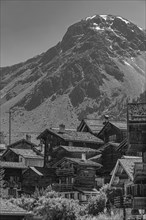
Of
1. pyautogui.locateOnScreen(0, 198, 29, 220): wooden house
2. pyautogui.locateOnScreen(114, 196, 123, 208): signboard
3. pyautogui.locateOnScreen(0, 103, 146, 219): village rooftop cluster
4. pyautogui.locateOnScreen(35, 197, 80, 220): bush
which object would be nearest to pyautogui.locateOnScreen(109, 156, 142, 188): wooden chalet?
pyautogui.locateOnScreen(0, 103, 146, 219): village rooftop cluster

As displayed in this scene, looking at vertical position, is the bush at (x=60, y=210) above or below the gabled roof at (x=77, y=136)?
below

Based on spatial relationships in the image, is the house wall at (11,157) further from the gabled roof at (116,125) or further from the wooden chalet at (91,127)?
the gabled roof at (116,125)

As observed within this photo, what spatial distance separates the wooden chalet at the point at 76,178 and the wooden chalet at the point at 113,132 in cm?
1417

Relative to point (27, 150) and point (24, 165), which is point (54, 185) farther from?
point (27, 150)

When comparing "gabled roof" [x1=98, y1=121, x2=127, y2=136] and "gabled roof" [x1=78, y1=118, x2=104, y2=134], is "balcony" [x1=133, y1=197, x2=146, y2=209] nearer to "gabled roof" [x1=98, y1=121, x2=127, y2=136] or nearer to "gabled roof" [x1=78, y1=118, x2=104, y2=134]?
"gabled roof" [x1=98, y1=121, x2=127, y2=136]

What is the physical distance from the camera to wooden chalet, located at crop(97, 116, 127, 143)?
335 feet

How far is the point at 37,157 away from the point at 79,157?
14630mm

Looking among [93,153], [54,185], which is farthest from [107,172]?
Result: [54,185]

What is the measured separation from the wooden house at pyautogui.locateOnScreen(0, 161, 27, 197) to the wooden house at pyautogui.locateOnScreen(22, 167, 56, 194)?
44.4 inches

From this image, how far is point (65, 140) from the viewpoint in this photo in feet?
320

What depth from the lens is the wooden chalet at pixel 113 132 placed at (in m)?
102

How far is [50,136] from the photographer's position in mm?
102625

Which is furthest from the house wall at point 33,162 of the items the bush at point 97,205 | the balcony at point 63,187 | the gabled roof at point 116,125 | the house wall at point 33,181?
the bush at point 97,205

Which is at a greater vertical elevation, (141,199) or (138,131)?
(138,131)
